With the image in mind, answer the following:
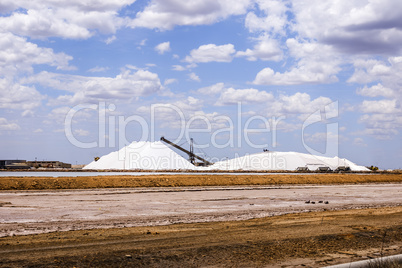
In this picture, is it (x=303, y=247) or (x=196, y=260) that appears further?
(x=303, y=247)

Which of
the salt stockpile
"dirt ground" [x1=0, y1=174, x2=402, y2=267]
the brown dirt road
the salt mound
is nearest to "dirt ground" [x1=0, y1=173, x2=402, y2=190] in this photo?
"dirt ground" [x1=0, y1=174, x2=402, y2=267]

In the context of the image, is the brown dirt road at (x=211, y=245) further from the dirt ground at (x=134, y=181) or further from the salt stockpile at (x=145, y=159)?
the salt stockpile at (x=145, y=159)

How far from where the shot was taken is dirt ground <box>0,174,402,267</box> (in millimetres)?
8852

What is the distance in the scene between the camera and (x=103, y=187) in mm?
36719

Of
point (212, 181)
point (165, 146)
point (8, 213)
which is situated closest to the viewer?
point (8, 213)

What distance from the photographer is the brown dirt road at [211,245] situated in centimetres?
882

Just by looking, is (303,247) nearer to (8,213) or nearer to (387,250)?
(387,250)

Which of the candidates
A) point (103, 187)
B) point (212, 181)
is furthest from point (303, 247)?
point (212, 181)

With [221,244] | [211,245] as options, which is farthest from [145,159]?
[211,245]

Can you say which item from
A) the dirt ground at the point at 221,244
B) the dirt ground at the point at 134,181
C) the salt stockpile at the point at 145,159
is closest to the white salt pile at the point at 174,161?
the salt stockpile at the point at 145,159

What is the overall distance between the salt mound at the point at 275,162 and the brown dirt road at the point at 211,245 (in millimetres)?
96222

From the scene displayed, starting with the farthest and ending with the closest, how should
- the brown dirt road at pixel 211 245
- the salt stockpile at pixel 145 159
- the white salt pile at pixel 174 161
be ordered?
the white salt pile at pixel 174 161 < the salt stockpile at pixel 145 159 < the brown dirt road at pixel 211 245

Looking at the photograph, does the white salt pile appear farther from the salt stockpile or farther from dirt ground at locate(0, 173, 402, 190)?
dirt ground at locate(0, 173, 402, 190)

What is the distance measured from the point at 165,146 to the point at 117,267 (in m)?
107
